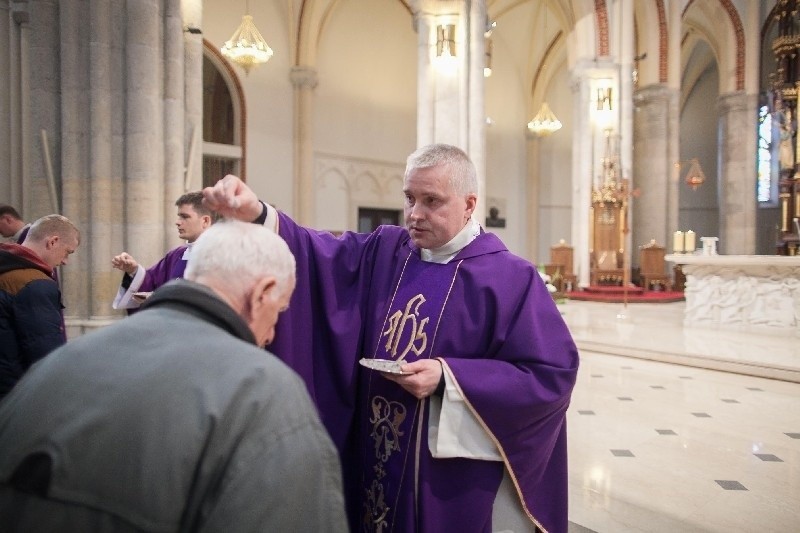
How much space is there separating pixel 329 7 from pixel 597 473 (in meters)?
15.6

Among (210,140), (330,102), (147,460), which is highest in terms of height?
(330,102)

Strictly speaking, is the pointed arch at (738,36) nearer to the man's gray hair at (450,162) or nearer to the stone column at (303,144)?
the stone column at (303,144)

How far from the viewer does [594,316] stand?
1174 centimetres

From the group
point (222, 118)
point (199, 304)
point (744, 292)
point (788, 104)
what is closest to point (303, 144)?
point (222, 118)

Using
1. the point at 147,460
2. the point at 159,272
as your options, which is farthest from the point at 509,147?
the point at 147,460

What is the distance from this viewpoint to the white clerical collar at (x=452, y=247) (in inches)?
92.4

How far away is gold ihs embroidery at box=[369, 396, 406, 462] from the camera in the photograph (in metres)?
2.19

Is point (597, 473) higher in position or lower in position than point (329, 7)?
lower

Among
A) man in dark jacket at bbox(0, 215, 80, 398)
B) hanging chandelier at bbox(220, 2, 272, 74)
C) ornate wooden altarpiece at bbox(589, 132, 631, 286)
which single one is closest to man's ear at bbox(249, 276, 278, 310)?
man in dark jacket at bbox(0, 215, 80, 398)

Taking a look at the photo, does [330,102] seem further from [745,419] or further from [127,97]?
[745,419]

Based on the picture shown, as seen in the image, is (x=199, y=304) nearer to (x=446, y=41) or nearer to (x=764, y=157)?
(x=446, y=41)

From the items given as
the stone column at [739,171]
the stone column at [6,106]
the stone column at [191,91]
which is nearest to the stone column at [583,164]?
the stone column at [739,171]

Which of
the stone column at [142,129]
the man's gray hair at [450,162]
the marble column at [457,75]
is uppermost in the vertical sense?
the marble column at [457,75]

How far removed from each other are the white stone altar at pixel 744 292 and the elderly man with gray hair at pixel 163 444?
31.8 feet
